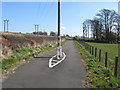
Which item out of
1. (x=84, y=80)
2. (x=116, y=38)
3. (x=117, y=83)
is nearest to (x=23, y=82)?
(x=84, y=80)

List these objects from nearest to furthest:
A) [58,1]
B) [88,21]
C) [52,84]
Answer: [52,84]
[58,1]
[88,21]

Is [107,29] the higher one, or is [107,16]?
[107,16]

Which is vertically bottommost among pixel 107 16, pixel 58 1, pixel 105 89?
pixel 105 89

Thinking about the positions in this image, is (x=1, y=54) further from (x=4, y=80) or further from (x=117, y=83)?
(x=117, y=83)

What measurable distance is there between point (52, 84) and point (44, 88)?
2.05 feet

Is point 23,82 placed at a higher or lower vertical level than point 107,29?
lower

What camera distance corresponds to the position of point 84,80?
785 cm

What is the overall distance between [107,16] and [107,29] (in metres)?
5.19

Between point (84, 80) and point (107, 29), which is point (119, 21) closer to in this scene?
point (107, 29)

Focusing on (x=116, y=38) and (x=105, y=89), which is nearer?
(x=105, y=89)

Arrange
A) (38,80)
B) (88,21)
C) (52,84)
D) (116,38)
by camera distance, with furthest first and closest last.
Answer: (88,21), (116,38), (38,80), (52,84)

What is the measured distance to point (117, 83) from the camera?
24.1ft

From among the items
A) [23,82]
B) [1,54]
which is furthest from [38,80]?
[1,54]

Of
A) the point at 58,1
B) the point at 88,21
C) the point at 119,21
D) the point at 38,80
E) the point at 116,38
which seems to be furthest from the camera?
the point at 88,21
